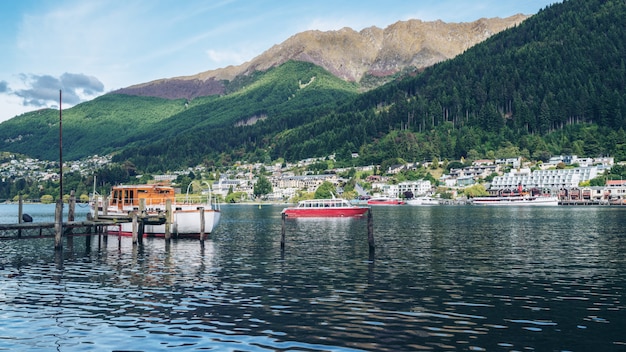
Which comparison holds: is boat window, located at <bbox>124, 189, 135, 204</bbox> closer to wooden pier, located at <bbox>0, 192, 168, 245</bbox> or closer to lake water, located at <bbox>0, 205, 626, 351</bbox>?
wooden pier, located at <bbox>0, 192, 168, 245</bbox>

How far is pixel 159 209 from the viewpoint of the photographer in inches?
2965

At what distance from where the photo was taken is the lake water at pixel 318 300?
2212cm

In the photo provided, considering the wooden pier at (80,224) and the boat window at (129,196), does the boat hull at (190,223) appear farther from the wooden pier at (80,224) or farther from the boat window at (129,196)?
the boat window at (129,196)

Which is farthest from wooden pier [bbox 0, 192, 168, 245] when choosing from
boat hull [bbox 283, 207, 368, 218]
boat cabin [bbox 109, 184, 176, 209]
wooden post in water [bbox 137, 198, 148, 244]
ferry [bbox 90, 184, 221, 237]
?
boat hull [bbox 283, 207, 368, 218]

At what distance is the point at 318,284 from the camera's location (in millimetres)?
35375

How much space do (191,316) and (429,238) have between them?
4860 cm

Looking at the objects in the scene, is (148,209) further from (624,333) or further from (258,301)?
(624,333)

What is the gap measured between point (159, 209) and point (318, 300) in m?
49.8

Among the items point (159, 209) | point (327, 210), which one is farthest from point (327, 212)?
point (159, 209)

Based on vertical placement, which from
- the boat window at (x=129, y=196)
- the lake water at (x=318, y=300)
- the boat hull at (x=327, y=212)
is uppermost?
the boat window at (x=129, y=196)

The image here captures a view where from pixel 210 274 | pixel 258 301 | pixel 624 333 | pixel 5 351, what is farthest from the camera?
pixel 210 274

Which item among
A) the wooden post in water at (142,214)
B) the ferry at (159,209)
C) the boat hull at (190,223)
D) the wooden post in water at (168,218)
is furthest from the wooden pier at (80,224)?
the boat hull at (190,223)

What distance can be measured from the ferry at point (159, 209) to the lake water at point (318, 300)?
14468 millimetres

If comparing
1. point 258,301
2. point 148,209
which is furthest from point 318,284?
point 148,209
